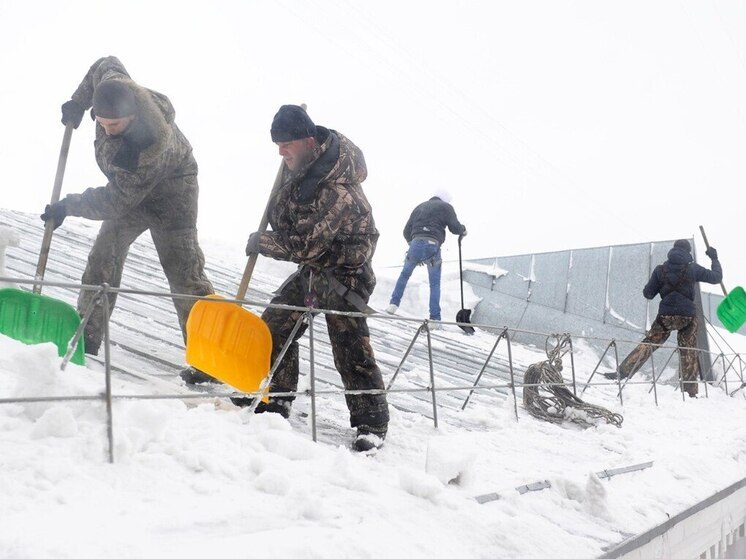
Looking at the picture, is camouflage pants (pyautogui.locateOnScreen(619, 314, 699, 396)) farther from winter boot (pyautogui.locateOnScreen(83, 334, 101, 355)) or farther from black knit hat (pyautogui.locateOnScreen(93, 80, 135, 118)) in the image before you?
black knit hat (pyautogui.locateOnScreen(93, 80, 135, 118))

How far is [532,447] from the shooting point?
4004 mm

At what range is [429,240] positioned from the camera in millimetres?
8922

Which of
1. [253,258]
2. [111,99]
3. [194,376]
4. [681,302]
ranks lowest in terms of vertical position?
[194,376]

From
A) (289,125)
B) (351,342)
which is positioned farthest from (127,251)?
(351,342)

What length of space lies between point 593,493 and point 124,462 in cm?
197

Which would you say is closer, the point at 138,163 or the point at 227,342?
the point at 227,342

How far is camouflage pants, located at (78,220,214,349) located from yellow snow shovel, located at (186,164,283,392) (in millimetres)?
1011

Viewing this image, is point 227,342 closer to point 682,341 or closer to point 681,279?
point 681,279

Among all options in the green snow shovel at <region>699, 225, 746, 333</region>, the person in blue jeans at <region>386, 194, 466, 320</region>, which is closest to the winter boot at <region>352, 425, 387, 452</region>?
the person in blue jeans at <region>386, 194, 466, 320</region>

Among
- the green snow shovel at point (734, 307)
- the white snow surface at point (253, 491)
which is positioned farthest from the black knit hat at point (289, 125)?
the green snow shovel at point (734, 307)

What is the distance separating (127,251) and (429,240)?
5411mm

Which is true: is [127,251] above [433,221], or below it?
below

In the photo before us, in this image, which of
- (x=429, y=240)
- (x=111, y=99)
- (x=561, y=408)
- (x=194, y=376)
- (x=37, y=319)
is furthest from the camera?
(x=429, y=240)

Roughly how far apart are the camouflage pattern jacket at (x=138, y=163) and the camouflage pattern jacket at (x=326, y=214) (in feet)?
2.75
